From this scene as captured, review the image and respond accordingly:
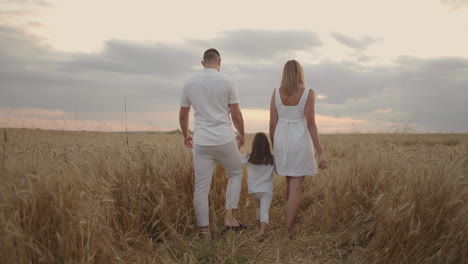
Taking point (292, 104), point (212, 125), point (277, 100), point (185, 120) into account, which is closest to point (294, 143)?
point (292, 104)

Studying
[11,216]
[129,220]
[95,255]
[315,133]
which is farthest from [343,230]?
[11,216]

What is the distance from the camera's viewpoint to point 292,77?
15.5 feet

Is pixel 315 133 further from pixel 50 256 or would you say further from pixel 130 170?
pixel 50 256

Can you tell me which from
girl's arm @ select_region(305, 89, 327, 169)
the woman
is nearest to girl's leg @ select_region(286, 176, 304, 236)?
the woman

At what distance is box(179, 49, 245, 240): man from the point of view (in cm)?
442

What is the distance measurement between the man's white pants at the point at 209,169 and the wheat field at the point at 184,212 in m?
0.32

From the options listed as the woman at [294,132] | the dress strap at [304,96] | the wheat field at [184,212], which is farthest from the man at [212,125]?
the dress strap at [304,96]

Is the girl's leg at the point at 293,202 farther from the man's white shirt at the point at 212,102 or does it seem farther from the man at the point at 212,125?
the man's white shirt at the point at 212,102

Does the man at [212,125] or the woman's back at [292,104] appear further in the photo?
the woman's back at [292,104]

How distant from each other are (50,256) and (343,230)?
3.41 m

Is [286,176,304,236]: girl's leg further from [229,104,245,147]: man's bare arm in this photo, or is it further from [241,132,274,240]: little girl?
[229,104,245,147]: man's bare arm

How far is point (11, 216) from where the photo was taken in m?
2.78

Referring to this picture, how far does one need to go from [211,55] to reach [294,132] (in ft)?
4.82

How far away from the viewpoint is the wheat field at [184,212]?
2971 millimetres
